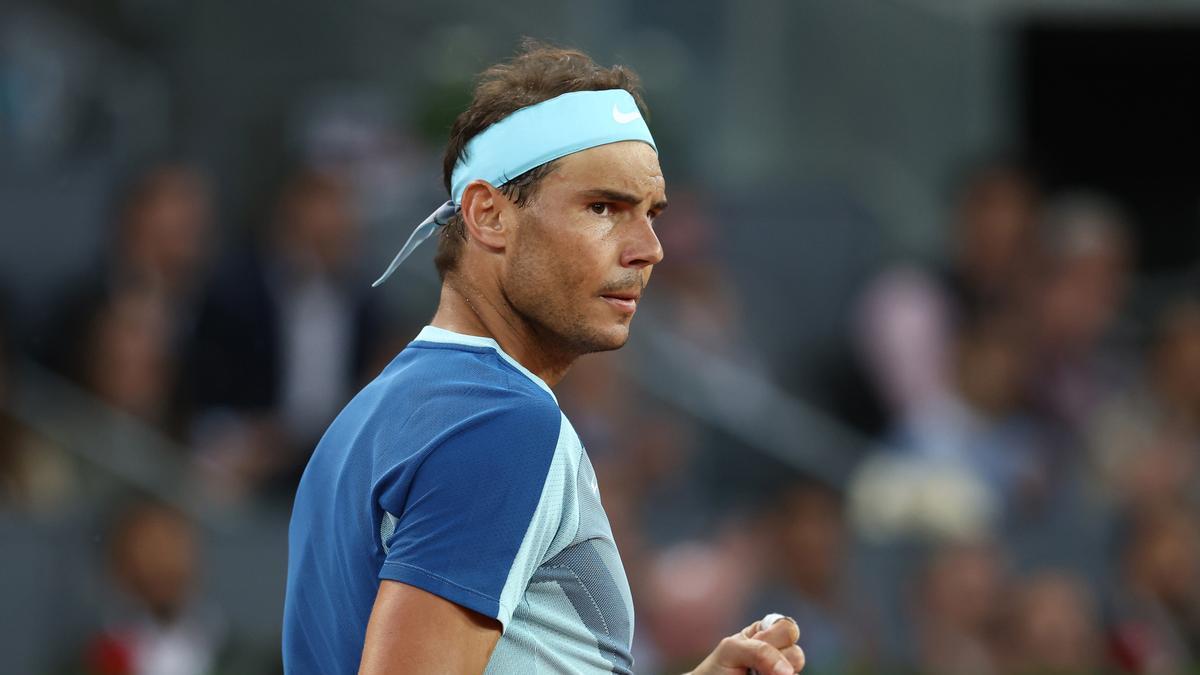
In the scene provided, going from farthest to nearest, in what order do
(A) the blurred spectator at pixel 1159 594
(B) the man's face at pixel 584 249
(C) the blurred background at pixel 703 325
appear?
(A) the blurred spectator at pixel 1159 594 → (C) the blurred background at pixel 703 325 → (B) the man's face at pixel 584 249

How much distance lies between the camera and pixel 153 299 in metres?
7.88

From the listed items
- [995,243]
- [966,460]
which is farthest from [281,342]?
[995,243]

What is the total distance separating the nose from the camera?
2721 millimetres

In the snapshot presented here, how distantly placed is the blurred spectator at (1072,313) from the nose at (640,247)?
23.4ft

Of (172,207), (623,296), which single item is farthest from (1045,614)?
(623,296)

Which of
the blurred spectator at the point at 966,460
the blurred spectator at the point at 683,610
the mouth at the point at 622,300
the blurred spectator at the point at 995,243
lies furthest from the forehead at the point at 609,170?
the blurred spectator at the point at 995,243

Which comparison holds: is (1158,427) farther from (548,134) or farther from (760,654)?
(548,134)

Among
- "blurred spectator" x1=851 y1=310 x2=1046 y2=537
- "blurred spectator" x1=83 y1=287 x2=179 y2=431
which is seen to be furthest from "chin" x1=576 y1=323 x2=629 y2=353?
"blurred spectator" x1=851 y1=310 x2=1046 y2=537

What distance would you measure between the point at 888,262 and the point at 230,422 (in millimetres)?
3858

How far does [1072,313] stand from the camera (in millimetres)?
9711

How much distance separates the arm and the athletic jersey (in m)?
0.02

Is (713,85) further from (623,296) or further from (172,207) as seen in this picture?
(623,296)

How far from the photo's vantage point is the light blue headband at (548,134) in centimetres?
270

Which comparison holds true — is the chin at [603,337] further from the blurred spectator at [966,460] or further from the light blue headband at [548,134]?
the blurred spectator at [966,460]
